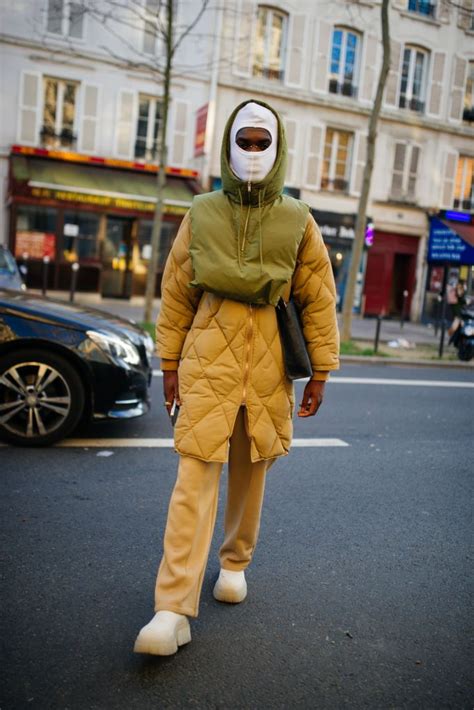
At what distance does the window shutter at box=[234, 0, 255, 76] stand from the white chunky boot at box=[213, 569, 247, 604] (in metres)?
20.9

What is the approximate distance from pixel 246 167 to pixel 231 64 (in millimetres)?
19925

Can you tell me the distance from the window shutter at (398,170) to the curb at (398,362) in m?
13.0

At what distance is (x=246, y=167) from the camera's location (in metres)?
2.43

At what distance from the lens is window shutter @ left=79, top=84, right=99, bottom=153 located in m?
20.1

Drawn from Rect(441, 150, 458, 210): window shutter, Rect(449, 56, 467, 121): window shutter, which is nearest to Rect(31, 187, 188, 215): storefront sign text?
Rect(441, 150, 458, 210): window shutter

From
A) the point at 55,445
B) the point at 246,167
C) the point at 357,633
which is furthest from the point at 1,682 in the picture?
the point at 55,445

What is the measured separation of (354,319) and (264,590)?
20.4 m

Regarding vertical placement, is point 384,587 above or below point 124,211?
below

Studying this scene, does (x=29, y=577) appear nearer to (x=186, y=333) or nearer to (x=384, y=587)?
(x=186, y=333)

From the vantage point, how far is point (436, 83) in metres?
24.1

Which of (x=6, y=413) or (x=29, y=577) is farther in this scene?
(x=6, y=413)

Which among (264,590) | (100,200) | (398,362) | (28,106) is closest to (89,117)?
(28,106)

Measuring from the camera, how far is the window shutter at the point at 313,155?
22656mm

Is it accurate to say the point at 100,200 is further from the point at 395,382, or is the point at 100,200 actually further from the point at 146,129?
the point at 395,382
